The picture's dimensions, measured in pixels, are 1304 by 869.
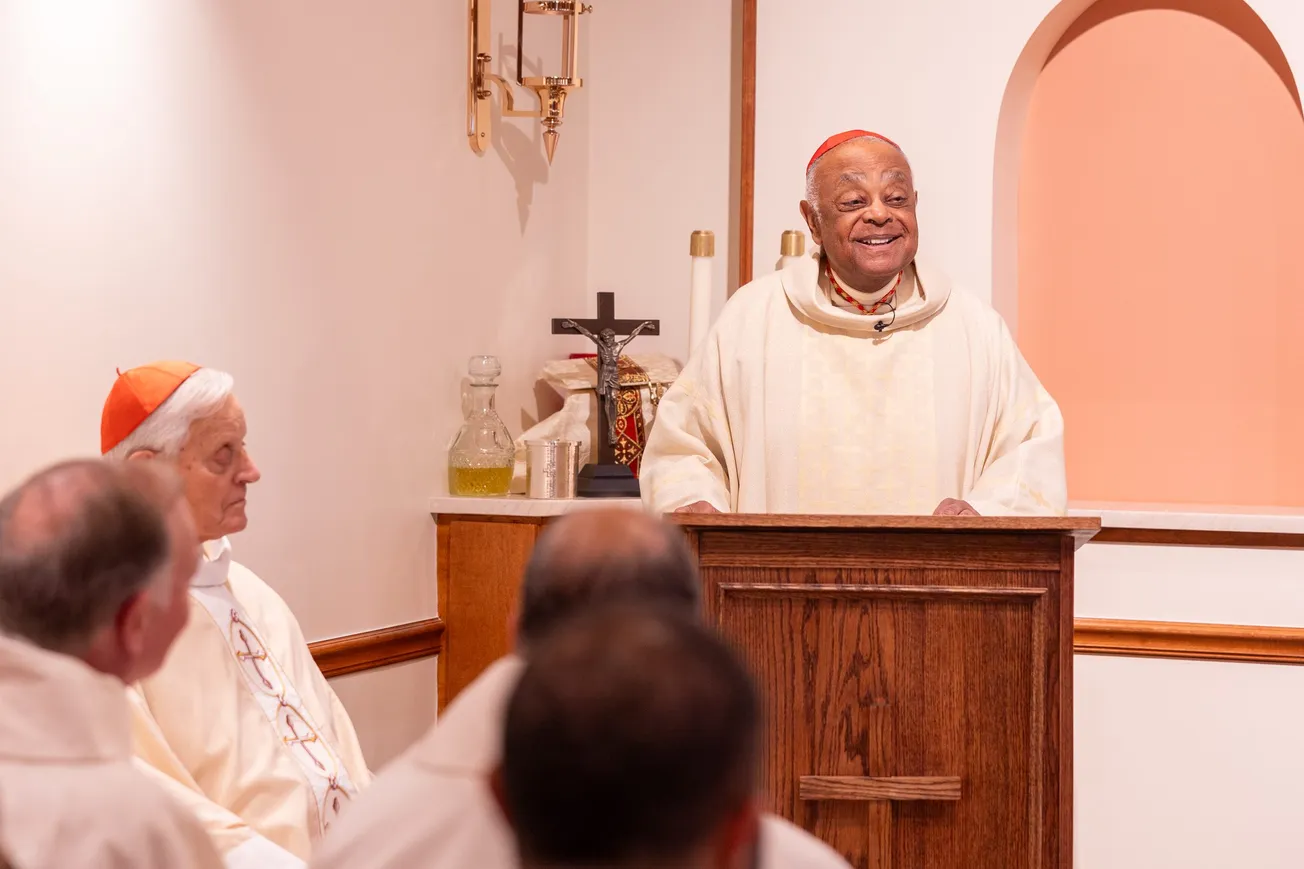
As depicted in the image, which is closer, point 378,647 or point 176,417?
point 176,417

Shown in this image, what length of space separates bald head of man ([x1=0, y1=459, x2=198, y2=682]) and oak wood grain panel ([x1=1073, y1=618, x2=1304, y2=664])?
379 cm

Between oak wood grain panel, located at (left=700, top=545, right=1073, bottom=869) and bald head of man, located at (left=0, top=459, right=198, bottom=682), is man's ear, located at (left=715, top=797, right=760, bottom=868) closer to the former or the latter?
bald head of man, located at (left=0, top=459, right=198, bottom=682)

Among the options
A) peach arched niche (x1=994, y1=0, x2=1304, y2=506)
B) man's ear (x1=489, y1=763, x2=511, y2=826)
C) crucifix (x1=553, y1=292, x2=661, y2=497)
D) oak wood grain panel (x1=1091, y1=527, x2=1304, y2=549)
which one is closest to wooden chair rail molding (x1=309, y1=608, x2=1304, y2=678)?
oak wood grain panel (x1=1091, y1=527, x2=1304, y2=549)

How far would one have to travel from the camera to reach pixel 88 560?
1.65 metres

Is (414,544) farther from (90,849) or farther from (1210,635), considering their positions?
A: (90,849)

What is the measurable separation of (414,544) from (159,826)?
338cm

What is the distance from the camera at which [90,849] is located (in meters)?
1.49

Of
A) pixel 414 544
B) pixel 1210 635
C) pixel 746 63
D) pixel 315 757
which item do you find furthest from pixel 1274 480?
pixel 315 757

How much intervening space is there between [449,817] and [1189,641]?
3.88m

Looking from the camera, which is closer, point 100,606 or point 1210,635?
point 100,606

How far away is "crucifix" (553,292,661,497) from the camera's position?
17.3ft

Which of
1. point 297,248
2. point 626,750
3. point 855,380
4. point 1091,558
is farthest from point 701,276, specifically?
point 626,750

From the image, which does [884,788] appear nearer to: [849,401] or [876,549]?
[876,549]

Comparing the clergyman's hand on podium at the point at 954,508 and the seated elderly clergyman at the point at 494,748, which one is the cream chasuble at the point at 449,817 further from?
the clergyman's hand on podium at the point at 954,508
